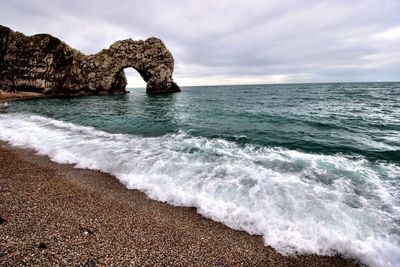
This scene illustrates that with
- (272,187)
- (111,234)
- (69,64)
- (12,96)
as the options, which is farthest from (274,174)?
(69,64)

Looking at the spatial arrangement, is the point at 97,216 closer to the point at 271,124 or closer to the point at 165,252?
the point at 165,252

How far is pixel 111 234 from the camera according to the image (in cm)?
529

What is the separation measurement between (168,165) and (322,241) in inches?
264

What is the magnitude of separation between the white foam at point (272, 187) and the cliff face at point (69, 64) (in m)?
65.0

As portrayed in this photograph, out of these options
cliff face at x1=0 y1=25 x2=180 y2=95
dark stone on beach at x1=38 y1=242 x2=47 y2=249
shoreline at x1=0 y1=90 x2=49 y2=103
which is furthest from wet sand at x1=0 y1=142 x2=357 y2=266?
cliff face at x1=0 y1=25 x2=180 y2=95

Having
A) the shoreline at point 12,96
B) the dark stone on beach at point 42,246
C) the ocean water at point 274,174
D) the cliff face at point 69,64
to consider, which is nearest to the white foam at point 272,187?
the ocean water at point 274,174

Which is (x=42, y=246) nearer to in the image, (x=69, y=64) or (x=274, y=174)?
(x=274, y=174)

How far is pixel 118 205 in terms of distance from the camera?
6957mm

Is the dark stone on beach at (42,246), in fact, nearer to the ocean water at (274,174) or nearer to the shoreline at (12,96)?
the ocean water at (274,174)

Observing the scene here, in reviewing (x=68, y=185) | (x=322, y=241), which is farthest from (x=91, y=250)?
(x=322, y=241)

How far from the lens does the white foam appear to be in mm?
5663

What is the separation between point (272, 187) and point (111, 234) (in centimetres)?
567

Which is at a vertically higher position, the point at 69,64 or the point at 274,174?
the point at 69,64

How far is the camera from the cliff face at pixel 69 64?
65750 millimetres
